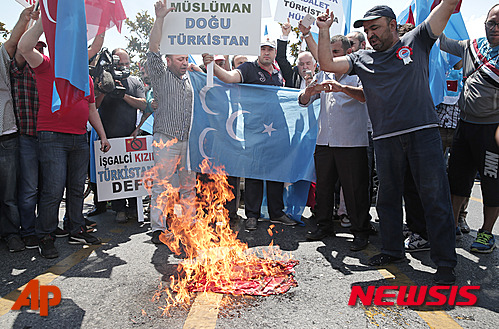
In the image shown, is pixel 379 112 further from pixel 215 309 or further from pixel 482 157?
pixel 215 309

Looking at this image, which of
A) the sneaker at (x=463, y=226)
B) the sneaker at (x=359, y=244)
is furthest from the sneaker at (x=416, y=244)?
the sneaker at (x=463, y=226)

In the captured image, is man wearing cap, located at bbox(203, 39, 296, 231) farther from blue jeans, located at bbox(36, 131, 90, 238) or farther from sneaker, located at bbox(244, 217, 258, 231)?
blue jeans, located at bbox(36, 131, 90, 238)

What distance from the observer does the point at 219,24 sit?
4.27 metres

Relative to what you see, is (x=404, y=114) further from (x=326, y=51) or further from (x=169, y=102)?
(x=169, y=102)

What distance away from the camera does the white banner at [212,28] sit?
166 inches

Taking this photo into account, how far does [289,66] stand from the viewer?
570 cm

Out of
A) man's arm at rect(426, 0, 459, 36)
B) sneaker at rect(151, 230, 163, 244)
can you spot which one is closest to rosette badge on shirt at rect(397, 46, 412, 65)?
man's arm at rect(426, 0, 459, 36)

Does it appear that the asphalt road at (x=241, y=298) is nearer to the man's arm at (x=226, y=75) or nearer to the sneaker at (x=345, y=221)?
the sneaker at (x=345, y=221)

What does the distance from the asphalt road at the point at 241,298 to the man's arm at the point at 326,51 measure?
1851mm

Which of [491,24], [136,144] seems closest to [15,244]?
[136,144]

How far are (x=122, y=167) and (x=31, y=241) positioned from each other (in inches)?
62.5

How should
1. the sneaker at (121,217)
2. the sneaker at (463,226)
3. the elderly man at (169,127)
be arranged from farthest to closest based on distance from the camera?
the sneaker at (121,217) → the sneaker at (463,226) → the elderly man at (169,127)

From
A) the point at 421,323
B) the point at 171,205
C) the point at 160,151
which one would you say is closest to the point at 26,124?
the point at 160,151

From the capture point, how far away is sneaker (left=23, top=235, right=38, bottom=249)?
13.5 ft
